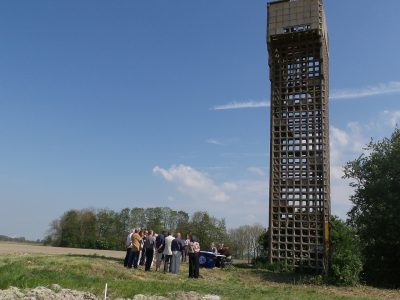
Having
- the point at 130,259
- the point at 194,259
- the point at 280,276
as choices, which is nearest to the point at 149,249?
the point at 130,259

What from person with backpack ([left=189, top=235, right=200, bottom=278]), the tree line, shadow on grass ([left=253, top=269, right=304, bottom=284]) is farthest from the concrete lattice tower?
the tree line

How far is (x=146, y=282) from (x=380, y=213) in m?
10.4

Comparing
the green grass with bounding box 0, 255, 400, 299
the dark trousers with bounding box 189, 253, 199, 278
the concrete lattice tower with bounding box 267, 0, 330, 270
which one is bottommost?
the green grass with bounding box 0, 255, 400, 299

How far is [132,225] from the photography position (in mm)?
56938

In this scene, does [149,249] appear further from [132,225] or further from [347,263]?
[132,225]

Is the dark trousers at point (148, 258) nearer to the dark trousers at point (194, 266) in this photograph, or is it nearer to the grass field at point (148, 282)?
the grass field at point (148, 282)

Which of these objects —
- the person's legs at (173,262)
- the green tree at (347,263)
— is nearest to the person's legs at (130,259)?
the person's legs at (173,262)

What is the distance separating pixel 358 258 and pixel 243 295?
627 centimetres

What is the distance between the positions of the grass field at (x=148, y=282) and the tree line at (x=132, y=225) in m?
31.3

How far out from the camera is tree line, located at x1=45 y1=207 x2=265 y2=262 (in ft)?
156

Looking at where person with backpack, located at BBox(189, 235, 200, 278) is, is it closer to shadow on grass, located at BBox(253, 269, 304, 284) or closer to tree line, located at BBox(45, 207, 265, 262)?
shadow on grass, located at BBox(253, 269, 304, 284)

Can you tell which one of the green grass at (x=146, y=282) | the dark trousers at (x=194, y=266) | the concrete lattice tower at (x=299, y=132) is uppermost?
the concrete lattice tower at (x=299, y=132)

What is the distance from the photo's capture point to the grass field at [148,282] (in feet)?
32.7

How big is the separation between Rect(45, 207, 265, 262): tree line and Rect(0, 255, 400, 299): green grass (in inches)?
1230
